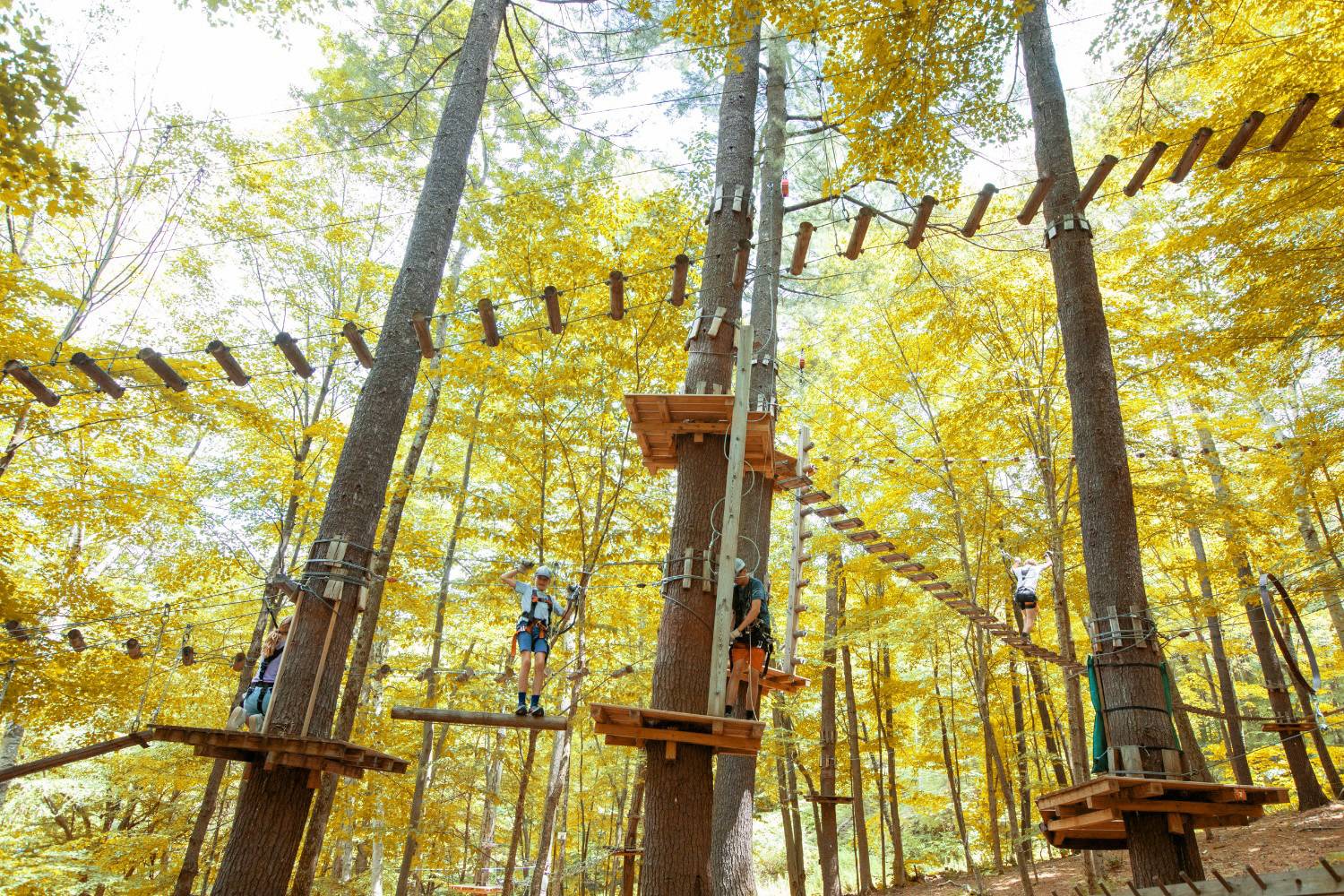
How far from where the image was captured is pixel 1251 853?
773cm

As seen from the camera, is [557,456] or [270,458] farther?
[270,458]

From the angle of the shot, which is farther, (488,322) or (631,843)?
(631,843)

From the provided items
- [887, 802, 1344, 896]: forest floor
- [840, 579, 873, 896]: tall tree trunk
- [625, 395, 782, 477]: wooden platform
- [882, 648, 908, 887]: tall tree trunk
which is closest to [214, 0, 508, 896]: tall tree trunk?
[625, 395, 782, 477]: wooden platform

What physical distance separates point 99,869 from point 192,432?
5364mm

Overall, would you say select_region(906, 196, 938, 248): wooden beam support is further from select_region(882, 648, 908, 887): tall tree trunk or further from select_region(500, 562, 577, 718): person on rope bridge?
select_region(882, 648, 908, 887): tall tree trunk

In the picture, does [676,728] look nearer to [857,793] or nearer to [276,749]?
[276,749]

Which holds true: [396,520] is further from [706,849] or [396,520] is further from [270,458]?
[706,849]

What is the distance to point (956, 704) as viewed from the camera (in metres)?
13.3

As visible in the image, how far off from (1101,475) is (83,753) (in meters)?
6.91

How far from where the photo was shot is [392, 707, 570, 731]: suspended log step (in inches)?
170

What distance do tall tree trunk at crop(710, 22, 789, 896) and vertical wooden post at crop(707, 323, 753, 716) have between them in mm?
553

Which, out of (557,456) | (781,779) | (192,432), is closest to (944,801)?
(781,779)

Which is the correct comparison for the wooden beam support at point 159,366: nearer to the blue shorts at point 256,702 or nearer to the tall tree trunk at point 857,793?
the blue shorts at point 256,702

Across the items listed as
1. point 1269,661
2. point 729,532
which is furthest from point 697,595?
point 1269,661
